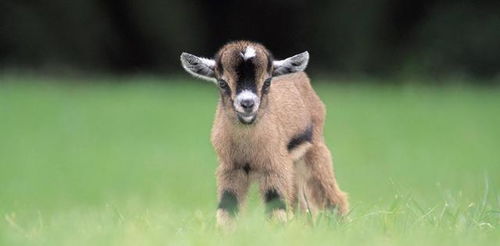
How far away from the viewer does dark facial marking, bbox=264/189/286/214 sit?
8.45 metres

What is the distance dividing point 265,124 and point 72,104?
1488 cm

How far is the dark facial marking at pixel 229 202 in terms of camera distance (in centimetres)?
850

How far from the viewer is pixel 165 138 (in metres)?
20.5

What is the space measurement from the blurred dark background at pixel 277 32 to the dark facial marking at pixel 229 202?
1815 cm

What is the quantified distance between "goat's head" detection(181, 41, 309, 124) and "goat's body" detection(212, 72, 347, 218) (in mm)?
171

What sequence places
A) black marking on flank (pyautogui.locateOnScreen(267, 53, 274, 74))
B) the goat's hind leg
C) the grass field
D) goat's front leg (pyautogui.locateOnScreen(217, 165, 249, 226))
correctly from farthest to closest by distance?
the goat's hind leg < black marking on flank (pyautogui.locateOnScreen(267, 53, 274, 74)) < goat's front leg (pyautogui.locateOnScreen(217, 165, 249, 226)) < the grass field

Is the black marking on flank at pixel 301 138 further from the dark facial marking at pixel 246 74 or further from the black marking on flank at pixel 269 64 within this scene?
the dark facial marking at pixel 246 74

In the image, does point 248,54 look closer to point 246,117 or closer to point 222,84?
point 222,84

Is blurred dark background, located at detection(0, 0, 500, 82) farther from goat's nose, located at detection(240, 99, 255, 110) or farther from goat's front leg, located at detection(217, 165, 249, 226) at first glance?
goat's nose, located at detection(240, 99, 255, 110)

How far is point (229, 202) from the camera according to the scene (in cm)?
857

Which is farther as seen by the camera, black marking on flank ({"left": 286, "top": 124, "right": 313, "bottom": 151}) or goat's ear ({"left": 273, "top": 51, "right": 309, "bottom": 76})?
black marking on flank ({"left": 286, "top": 124, "right": 313, "bottom": 151})

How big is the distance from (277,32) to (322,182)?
1794 centimetres

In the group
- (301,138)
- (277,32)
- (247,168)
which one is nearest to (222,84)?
(247,168)

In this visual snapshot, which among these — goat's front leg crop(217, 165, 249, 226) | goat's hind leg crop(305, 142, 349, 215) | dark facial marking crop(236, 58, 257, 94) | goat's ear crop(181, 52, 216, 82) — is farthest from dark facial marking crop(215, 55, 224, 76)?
goat's hind leg crop(305, 142, 349, 215)
